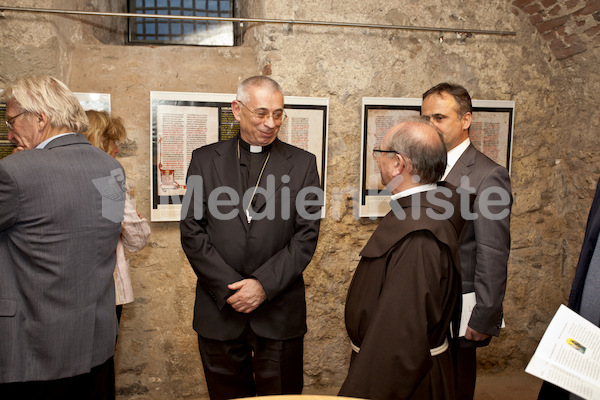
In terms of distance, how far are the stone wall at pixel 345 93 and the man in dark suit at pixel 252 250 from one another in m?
0.97

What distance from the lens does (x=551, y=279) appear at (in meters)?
3.86

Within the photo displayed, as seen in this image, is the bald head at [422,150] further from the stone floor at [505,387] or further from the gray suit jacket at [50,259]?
the stone floor at [505,387]

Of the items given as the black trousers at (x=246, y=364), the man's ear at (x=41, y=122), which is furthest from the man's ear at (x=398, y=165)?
the man's ear at (x=41, y=122)

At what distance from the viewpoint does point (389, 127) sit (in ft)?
11.2

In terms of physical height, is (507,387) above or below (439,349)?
below

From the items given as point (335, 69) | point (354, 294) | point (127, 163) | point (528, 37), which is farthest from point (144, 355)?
point (528, 37)

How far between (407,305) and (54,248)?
1249mm

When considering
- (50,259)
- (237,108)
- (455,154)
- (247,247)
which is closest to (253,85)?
(237,108)

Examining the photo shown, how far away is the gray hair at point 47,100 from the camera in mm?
1841

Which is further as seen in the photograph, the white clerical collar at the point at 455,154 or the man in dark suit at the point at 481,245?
the white clerical collar at the point at 455,154

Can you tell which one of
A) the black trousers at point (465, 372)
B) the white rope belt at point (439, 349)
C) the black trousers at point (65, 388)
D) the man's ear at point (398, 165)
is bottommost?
the black trousers at point (465, 372)

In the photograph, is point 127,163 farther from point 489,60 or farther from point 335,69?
point 489,60

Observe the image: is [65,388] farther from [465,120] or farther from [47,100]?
[465,120]

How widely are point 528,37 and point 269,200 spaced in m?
2.54
